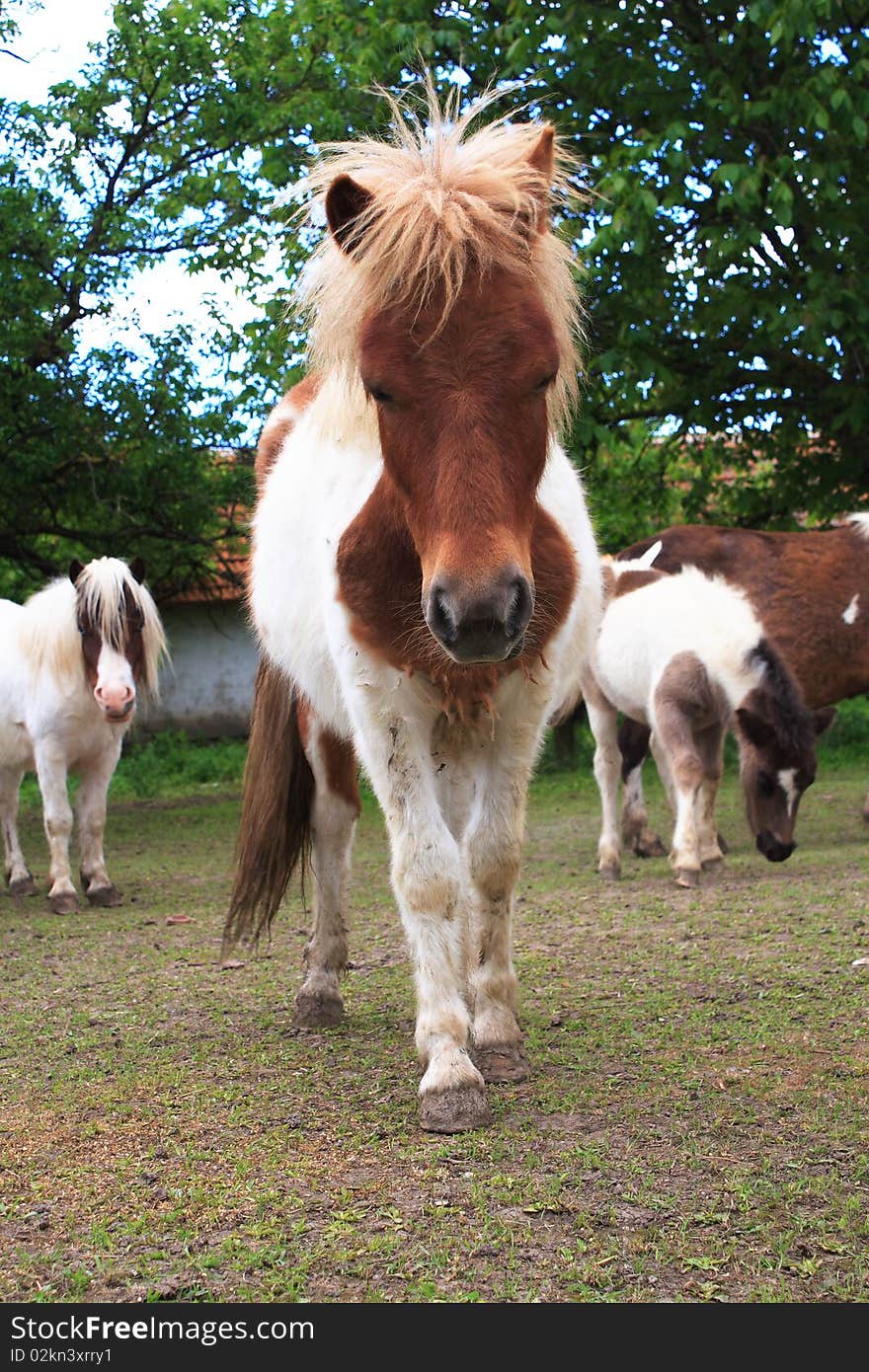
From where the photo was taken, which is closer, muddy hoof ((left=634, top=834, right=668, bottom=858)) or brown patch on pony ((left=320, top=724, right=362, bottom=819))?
brown patch on pony ((left=320, top=724, right=362, bottom=819))

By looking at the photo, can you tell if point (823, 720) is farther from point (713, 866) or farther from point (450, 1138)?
point (450, 1138)

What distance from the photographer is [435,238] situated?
3.31 meters

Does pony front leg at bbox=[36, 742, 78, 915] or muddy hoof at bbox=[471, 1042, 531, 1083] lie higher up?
pony front leg at bbox=[36, 742, 78, 915]

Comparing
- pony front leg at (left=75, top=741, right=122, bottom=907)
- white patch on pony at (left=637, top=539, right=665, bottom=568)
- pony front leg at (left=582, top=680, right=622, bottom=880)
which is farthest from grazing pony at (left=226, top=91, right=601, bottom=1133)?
white patch on pony at (left=637, top=539, right=665, bottom=568)

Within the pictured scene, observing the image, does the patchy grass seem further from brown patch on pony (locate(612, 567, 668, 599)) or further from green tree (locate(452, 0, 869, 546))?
green tree (locate(452, 0, 869, 546))

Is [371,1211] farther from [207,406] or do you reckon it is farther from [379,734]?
[207,406]

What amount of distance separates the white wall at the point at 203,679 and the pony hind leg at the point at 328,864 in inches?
788

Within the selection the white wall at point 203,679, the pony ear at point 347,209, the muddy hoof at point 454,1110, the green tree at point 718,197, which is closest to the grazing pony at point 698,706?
the green tree at point 718,197

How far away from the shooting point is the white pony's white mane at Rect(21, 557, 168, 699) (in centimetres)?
820

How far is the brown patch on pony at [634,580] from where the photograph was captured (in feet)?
31.9

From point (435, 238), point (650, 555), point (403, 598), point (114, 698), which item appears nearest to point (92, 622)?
point (114, 698)

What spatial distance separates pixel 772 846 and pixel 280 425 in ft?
13.5

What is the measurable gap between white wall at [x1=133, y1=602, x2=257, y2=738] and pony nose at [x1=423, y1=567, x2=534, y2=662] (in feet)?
71.8

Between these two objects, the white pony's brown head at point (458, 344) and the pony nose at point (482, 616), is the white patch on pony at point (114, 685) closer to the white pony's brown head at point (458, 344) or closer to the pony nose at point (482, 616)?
the white pony's brown head at point (458, 344)
